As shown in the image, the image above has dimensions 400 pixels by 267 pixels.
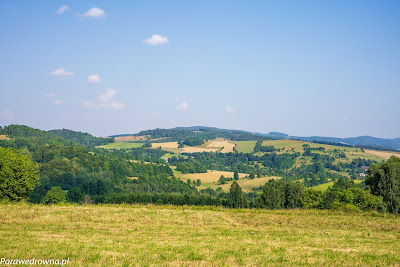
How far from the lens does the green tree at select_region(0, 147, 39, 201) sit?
4116 centimetres

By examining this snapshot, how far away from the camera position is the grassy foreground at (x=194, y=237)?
1577 centimetres

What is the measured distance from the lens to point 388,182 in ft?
196

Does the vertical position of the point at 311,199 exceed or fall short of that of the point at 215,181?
it exceeds it

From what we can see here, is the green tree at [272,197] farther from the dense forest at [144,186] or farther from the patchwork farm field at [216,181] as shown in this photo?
the patchwork farm field at [216,181]

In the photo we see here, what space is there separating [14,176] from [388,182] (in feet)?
200

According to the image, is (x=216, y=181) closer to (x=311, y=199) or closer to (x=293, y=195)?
(x=293, y=195)

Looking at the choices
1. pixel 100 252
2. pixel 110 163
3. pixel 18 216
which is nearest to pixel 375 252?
pixel 100 252

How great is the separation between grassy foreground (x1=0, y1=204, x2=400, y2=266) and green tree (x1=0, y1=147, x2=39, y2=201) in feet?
50.1

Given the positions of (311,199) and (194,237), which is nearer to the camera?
(194,237)

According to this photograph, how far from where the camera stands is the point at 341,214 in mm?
32688

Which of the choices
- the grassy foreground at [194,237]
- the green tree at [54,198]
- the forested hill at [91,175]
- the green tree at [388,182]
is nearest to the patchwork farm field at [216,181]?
the forested hill at [91,175]

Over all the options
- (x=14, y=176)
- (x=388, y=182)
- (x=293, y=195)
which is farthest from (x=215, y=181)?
(x=14, y=176)

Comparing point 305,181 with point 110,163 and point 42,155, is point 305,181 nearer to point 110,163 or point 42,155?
point 110,163

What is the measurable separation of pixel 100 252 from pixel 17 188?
3174 cm
